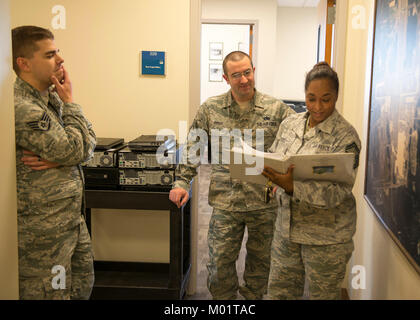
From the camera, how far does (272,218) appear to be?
221cm

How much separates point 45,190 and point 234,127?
1.05 meters

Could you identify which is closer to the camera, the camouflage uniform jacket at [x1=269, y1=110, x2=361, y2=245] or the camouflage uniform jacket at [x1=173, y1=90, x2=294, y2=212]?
the camouflage uniform jacket at [x1=269, y1=110, x2=361, y2=245]

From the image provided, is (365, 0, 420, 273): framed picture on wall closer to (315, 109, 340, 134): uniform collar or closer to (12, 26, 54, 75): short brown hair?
(315, 109, 340, 134): uniform collar

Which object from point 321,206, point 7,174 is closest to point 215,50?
point 321,206

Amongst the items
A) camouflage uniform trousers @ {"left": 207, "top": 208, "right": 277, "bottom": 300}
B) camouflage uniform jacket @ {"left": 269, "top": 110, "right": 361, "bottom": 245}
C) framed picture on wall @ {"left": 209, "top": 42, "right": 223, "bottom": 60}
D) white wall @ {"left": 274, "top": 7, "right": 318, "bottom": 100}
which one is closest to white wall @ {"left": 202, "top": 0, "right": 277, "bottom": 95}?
framed picture on wall @ {"left": 209, "top": 42, "right": 223, "bottom": 60}

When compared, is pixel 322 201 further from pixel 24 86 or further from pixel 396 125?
pixel 24 86

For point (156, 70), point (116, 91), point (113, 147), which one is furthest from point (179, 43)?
Answer: point (113, 147)

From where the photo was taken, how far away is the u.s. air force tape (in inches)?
58.7

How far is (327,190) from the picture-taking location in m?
1.62

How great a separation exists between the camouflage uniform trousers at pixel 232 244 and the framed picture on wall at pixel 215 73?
573 centimetres
